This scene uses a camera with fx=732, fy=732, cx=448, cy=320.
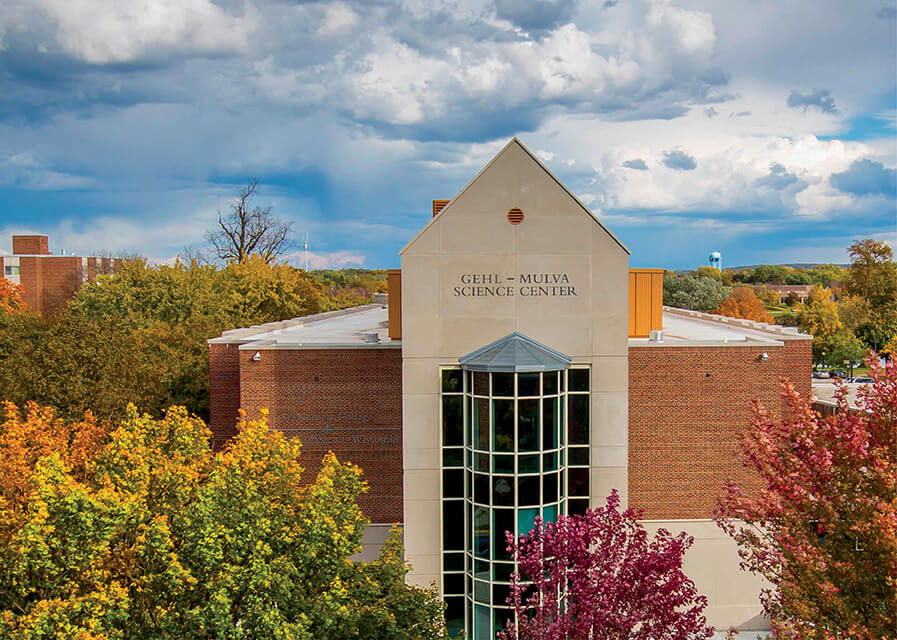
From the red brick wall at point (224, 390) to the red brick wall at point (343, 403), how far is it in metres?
3.55

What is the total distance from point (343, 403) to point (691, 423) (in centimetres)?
1177

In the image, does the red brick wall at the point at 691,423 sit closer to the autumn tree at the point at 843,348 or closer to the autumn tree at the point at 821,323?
the autumn tree at the point at 843,348

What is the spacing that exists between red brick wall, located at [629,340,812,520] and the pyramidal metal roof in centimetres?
473

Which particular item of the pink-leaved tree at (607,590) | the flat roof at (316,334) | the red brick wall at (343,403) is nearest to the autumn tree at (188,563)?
the pink-leaved tree at (607,590)

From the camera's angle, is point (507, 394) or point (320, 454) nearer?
point (507, 394)

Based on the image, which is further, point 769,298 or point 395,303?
point 769,298

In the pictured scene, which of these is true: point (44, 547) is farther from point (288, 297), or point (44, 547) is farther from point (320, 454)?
Answer: point (288, 297)

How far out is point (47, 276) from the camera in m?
89.4

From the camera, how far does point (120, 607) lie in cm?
1408

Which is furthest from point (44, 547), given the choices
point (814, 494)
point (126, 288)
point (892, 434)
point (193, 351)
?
point (126, 288)

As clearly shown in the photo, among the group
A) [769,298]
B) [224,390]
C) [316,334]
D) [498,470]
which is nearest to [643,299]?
[498,470]

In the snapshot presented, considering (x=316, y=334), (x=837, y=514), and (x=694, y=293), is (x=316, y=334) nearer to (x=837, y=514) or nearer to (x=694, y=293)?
(x=837, y=514)

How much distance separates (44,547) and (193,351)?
24.7 m

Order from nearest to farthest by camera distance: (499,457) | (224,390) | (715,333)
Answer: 1. (499,457)
2. (224,390)
3. (715,333)
